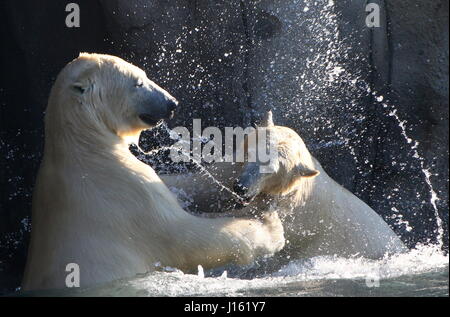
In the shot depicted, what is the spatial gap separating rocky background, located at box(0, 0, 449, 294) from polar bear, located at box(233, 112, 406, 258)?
131 cm

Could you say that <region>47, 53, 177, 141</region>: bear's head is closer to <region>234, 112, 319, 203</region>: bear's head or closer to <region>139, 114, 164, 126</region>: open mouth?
<region>139, 114, 164, 126</region>: open mouth

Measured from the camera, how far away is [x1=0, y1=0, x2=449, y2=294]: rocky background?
633 centimetres

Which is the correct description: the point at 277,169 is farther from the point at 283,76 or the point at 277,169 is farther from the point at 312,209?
the point at 283,76

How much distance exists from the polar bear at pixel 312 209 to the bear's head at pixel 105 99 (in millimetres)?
609

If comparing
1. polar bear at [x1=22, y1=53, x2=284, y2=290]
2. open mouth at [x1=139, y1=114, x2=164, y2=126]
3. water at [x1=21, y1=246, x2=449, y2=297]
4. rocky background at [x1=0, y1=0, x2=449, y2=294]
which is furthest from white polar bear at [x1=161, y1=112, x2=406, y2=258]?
rocky background at [x1=0, y1=0, x2=449, y2=294]

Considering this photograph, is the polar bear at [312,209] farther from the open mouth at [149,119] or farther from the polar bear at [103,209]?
the open mouth at [149,119]

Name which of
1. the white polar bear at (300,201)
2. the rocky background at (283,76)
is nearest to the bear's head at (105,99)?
the white polar bear at (300,201)

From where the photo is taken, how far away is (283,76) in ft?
21.6

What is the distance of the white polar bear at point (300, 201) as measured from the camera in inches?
194

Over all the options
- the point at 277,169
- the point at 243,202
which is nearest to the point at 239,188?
the point at 243,202

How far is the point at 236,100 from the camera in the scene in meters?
6.55

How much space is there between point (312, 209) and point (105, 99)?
1447 mm

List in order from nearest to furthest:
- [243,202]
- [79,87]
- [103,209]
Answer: [103,209] → [79,87] → [243,202]

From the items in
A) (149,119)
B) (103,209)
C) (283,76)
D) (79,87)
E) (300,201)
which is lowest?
(103,209)
